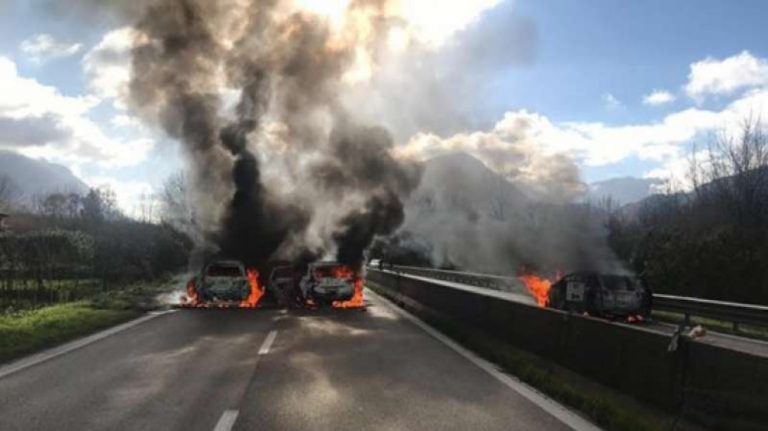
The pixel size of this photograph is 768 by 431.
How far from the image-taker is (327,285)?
81.5ft

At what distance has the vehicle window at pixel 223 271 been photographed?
25.7 m

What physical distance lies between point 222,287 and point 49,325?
951 centimetres

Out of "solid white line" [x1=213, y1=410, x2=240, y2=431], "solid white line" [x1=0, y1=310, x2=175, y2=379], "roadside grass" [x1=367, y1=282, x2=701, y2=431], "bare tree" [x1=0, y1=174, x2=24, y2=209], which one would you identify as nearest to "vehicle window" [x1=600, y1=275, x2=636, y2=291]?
"roadside grass" [x1=367, y1=282, x2=701, y2=431]

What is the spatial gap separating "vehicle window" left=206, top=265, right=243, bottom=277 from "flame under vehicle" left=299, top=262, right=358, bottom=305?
2.46m

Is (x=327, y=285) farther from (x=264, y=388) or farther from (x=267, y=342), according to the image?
(x=264, y=388)

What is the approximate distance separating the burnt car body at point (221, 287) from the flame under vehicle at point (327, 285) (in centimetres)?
198

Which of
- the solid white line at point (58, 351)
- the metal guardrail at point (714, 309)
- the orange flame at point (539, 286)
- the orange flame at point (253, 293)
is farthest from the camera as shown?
the orange flame at point (253, 293)

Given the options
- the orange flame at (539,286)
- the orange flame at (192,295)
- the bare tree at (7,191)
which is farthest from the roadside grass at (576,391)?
the bare tree at (7,191)

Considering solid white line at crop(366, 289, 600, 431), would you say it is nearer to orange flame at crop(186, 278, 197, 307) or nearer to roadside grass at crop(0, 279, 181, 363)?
roadside grass at crop(0, 279, 181, 363)

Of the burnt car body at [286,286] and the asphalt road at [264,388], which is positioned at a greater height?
the burnt car body at [286,286]

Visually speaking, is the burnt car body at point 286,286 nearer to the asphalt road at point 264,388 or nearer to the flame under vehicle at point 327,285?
the flame under vehicle at point 327,285

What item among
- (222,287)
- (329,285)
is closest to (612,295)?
(329,285)

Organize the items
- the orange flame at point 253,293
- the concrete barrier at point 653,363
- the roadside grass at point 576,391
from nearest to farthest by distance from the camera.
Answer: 1. the concrete barrier at point 653,363
2. the roadside grass at point 576,391
3. the orange flame at point 253,293

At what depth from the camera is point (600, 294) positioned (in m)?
19.6
